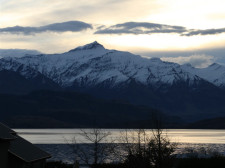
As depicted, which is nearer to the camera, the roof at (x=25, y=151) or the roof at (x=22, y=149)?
the roof at (x=22, y=149)

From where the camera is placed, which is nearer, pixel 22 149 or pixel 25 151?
pixel 22 149

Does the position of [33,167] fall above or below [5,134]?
below

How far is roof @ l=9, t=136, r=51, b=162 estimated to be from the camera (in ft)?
146

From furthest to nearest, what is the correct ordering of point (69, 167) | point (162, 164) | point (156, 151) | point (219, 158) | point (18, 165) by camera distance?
point (69, 167), point (219, 158), point (156, 151), point (162, 164), point (18, 165)

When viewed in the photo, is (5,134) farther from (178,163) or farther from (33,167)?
(178,163)

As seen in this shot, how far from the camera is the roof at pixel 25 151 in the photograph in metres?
44.4

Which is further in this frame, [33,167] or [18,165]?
[33,167]

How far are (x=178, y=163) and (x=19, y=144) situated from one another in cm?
1744

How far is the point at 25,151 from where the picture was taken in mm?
46938

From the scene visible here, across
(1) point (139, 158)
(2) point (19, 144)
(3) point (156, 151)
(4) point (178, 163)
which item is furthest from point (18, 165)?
(4) point (178, 163)

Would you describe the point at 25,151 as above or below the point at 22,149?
below

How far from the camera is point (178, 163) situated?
55.0m

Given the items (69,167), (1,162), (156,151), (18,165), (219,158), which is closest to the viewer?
(1,162)

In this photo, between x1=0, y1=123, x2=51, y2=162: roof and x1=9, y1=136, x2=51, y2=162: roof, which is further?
x1=9, y1=136, x2=51, y2=162: roof
